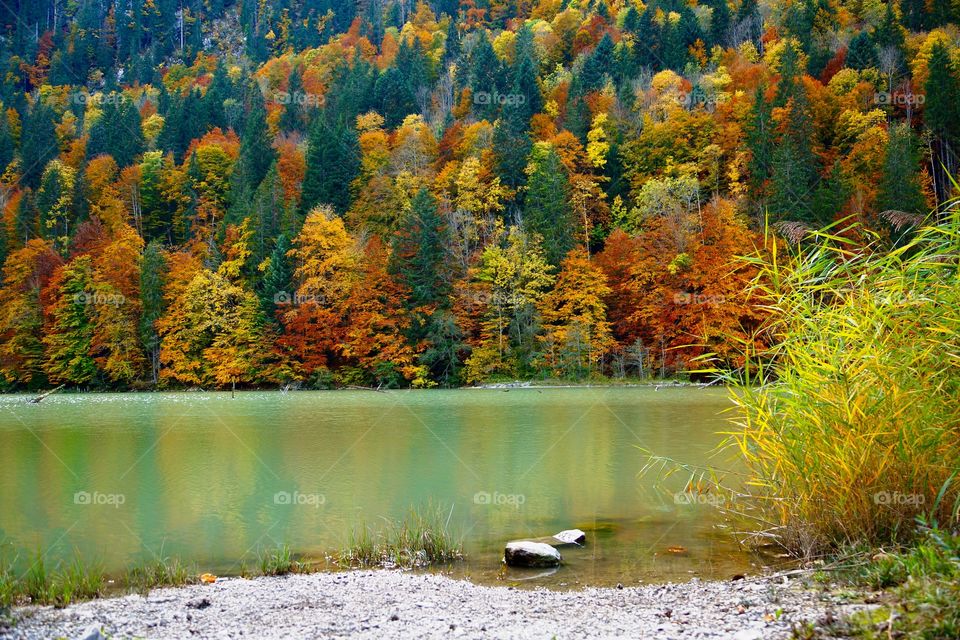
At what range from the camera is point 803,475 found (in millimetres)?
5898

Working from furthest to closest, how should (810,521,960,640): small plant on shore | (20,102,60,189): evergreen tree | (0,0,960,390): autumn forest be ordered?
(20,102,60,189): evergreen tree, (0,0,960,390): autumn forest, (810,521,960,640): small plant on shore

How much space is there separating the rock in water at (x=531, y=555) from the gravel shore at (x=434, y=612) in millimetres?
829

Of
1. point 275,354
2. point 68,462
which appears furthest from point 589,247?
point 68,462

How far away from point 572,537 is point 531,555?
1076mm

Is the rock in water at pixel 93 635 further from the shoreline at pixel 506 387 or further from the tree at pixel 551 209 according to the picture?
the tree at pixel 551 209

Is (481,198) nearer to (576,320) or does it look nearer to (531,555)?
(576,320)

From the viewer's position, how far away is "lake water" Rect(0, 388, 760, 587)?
26.2ft

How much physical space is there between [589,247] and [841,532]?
46086 mm

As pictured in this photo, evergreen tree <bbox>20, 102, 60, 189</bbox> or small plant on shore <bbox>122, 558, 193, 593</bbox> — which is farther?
evergreen tree <bbox>20, 102, 60, 189</bbox>

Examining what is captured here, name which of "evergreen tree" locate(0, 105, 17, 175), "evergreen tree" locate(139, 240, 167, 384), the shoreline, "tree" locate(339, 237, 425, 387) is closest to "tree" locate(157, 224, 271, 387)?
"evergreen tree" locate(139, 240, 167, 384)

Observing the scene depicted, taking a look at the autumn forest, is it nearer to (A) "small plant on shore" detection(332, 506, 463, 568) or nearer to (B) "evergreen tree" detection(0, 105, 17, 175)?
(B) "evergreen tree" detection(0, 105, 17, 175)

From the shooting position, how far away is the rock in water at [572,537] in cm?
809

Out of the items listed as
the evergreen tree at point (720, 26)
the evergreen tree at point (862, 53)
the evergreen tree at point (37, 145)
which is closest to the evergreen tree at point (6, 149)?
the evergreen tree at point (37, 145)

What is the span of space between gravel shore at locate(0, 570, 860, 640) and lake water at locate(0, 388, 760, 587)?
89cm
